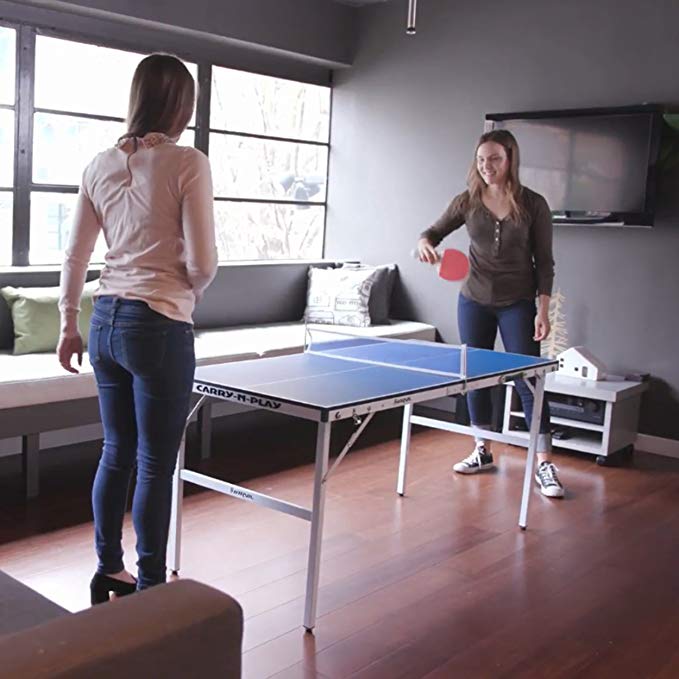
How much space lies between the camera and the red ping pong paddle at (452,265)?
337cm

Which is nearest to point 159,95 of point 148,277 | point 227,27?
point 148,277

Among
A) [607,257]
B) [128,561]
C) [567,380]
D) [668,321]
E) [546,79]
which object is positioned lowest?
[128,561]

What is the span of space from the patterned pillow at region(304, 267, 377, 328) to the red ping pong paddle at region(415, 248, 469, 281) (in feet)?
6.60

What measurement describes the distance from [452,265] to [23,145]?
7.18 feet

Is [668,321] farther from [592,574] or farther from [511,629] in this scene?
[511,629]

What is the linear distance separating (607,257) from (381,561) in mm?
2457

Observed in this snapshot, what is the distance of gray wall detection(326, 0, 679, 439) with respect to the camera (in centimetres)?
472

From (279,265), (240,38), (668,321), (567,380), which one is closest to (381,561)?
(567,380)

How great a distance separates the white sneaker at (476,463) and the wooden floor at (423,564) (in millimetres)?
73

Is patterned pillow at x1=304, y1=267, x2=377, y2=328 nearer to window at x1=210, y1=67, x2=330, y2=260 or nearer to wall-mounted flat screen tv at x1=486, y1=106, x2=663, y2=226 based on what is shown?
window at x1=210, y1=67, x2=330, y2=260

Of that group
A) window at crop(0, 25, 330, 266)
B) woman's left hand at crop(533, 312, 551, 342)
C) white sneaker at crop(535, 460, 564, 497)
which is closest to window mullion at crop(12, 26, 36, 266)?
window at crop(0, 25, 330, 266)

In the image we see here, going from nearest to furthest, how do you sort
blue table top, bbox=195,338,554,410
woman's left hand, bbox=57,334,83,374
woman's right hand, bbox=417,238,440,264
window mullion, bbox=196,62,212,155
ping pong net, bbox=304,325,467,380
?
woman's left hand, bbox=57,334,83,374
blue table top, bbox=195,338,554,410
ping pong net, bbox=304,325,467,380
woman's right hand, bbox=417,238,440,264
window mullion, bbox=196,62,212,155

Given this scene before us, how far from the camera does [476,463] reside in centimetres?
430

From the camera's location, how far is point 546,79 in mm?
5031
